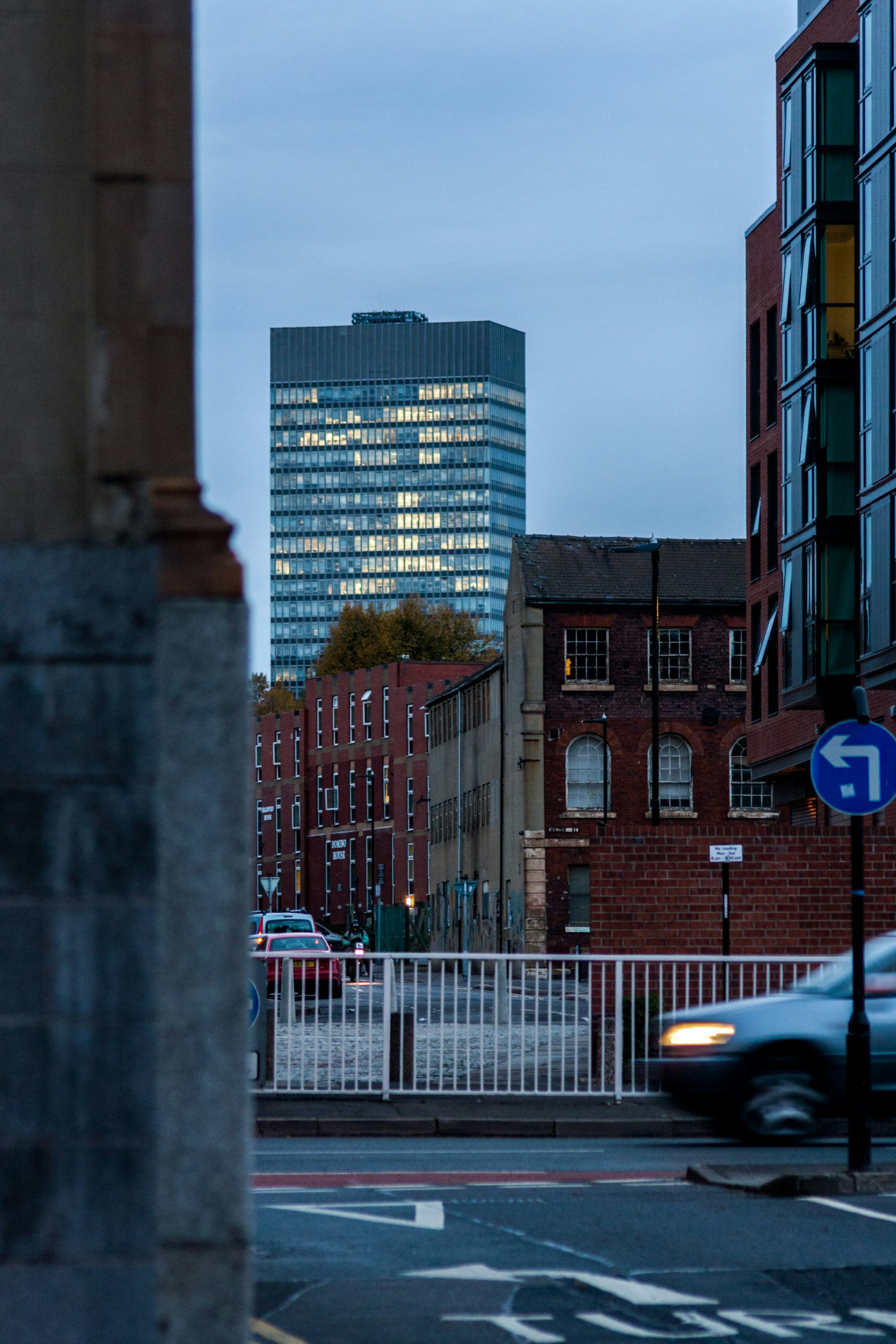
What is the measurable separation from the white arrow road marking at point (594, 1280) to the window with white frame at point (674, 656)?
6631 centimetres

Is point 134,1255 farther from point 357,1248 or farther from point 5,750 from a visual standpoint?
point 357,1248

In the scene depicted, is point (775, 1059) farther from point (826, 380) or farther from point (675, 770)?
point (675, 770)

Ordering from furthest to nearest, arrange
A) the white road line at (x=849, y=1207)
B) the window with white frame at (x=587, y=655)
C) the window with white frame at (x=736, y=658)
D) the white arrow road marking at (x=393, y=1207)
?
the window with white frame at (x=736, y=658)
the window with white frame at (x=587, y=655)
the white road line at (x=849, y=1207)
the white arrow road marking at (x=393, y=1207)

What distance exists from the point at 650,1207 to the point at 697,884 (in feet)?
48.7

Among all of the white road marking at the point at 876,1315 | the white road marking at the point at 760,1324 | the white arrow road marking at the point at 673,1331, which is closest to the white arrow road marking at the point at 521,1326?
the white arrow road marking at the point at 673,1331

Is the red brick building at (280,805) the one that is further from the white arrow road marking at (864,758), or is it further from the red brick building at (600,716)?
the white arrow road marking at (864,758)

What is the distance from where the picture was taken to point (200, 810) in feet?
22.0

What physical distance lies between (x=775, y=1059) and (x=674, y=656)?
60.6m

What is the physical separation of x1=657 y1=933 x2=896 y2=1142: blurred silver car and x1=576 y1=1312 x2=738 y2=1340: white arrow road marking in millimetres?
7183

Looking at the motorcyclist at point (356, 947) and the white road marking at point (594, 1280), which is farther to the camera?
the motorcyclist at point (356, 947)

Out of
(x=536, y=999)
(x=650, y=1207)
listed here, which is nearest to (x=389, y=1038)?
(x=536, y=999)

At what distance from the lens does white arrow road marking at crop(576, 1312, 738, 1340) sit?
8.55 meters

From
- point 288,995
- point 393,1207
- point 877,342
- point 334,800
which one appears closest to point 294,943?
point 877,342

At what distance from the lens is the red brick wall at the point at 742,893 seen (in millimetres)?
27016
